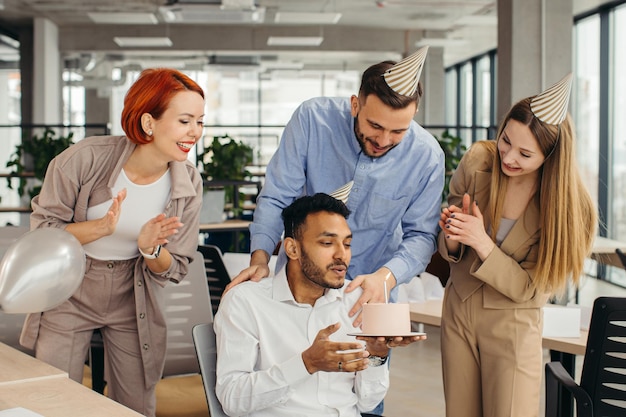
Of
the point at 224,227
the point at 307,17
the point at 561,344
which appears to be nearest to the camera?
the point at 561,344

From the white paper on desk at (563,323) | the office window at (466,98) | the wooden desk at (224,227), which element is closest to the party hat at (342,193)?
the white paper on desk at (563,323)

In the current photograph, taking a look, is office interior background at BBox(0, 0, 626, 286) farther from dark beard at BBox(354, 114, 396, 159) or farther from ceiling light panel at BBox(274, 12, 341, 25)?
dark beard at BBox(354, 114, 396, 159)

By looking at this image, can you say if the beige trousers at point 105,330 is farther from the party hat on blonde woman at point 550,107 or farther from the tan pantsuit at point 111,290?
the party hat on blonde woman at point 550,107

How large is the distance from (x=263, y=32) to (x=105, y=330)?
42.5 feet

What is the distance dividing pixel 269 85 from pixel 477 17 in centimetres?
754

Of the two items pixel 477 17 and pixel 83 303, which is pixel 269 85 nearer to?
pixel 477 17

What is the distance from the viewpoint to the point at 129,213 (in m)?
2.39

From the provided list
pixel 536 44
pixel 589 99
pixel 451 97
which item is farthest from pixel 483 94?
pixel 536 44

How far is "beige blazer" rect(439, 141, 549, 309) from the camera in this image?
2.30m

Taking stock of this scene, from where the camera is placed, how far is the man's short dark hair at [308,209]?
225cm

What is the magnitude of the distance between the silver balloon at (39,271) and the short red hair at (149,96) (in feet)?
1.41

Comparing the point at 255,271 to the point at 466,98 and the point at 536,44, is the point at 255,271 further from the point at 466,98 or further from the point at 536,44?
the point at 466,98

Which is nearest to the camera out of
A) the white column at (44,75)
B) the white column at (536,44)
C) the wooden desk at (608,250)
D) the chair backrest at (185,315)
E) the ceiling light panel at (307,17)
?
the chair backrest at (185,315)

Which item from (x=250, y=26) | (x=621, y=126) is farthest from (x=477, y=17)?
(x=250, y=26)
